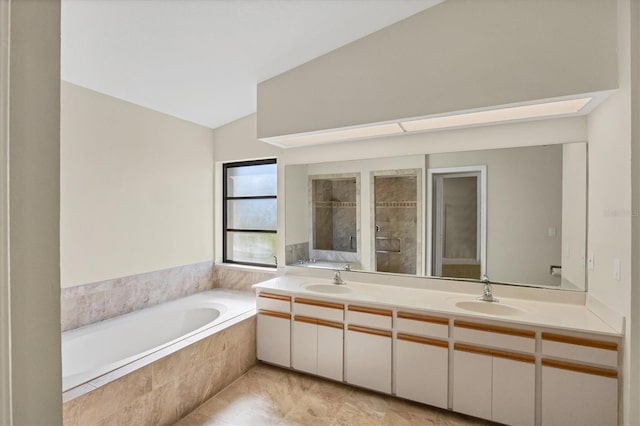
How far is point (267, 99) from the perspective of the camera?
9.73 ft

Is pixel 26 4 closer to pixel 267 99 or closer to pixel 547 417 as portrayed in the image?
pixel 267 99

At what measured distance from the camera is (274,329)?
2.87 metres

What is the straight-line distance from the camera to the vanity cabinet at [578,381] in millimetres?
1833

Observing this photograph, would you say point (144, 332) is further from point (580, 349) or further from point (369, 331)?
point (580, 349)

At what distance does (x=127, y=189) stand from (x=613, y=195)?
3721 mm

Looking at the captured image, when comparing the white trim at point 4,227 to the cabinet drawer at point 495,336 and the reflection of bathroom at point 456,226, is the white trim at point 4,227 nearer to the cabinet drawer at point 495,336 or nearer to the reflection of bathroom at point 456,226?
the cabinet drawer at point 495,336

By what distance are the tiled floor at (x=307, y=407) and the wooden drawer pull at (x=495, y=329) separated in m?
0.67

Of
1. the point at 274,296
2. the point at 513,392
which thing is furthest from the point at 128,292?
the point at 513,392

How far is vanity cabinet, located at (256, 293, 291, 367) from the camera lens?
2.82 meters

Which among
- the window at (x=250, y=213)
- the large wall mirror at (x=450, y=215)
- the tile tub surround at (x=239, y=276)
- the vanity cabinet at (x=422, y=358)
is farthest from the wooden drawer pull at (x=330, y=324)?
the window at (x=250, y=213)

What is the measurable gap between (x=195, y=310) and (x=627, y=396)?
133 inches

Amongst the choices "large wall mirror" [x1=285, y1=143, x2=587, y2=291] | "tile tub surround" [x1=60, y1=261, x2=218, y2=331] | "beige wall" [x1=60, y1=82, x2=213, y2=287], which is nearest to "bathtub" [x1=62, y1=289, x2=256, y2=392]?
"tile tub surround" [x1=60, y1=261, x2=218, y2=331]

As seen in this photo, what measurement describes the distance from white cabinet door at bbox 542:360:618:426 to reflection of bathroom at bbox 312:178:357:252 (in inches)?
69.4

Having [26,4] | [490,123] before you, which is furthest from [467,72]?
[26,4]
